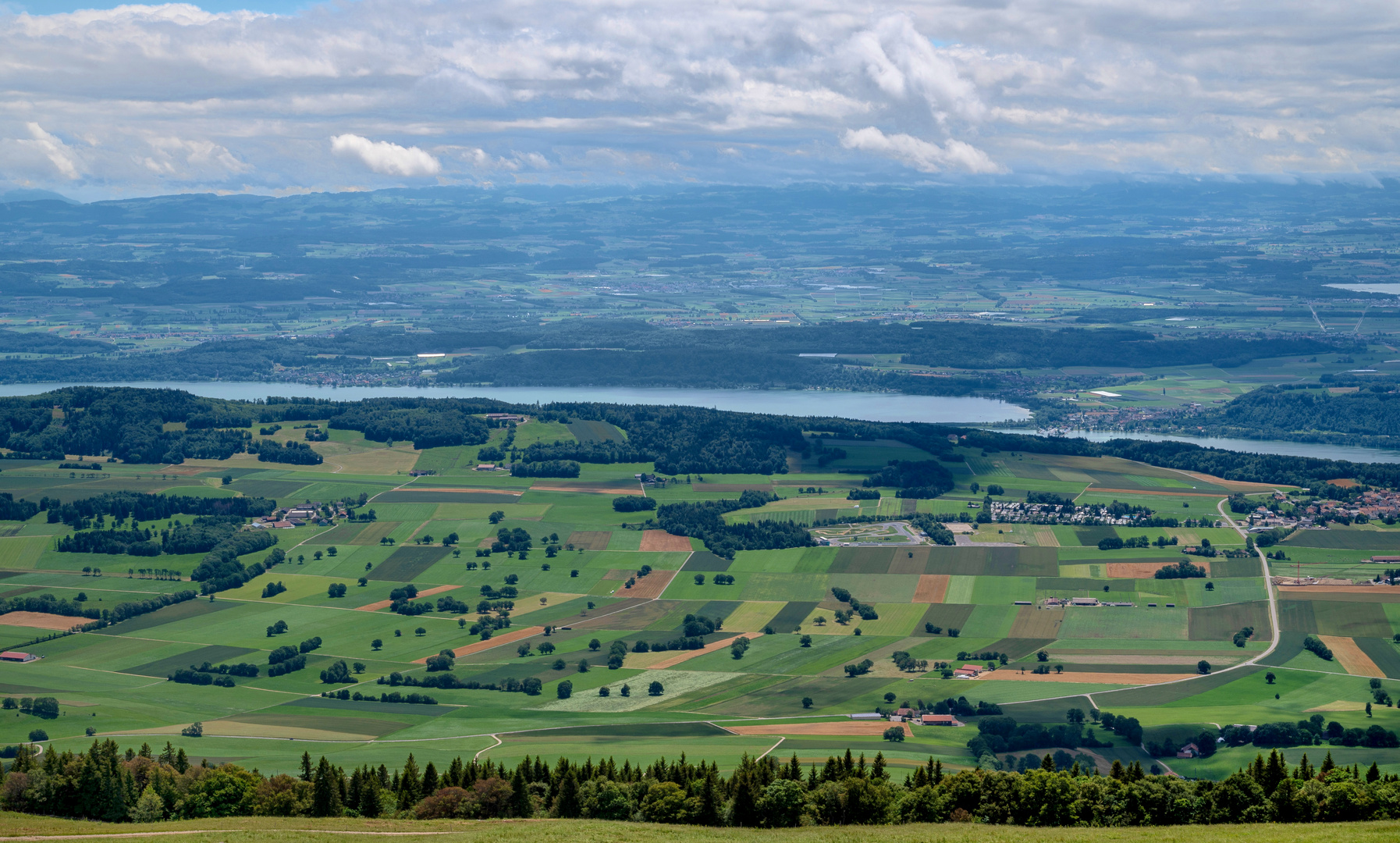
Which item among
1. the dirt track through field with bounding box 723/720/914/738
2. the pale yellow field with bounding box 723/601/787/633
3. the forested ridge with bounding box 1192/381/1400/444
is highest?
the forested ridge with bounding box 1192/381/1400/444

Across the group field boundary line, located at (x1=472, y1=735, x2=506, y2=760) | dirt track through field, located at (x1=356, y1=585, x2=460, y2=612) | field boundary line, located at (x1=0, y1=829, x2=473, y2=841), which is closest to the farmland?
dirt track through field, located at (x1=356, y1=585, x2=460, y2=612)

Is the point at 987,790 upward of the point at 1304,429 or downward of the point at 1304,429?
downward

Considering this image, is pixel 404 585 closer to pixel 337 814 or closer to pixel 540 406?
pixel 337 814

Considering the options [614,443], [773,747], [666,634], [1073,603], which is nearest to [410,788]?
[773,747]

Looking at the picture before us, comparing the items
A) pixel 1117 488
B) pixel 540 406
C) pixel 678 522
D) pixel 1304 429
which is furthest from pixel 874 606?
pixel 1304 429

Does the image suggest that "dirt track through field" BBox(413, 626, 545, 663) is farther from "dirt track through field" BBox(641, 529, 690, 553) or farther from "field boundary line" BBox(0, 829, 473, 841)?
"field boundary line" BBox(0, 829, 473, 841)
